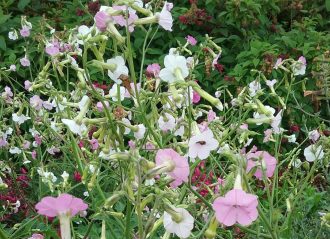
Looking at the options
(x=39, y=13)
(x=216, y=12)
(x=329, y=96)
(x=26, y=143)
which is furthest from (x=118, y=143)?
(x=39, y=13)

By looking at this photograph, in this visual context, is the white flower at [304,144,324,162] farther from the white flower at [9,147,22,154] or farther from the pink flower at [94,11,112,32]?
the white flower at [9,147,22,154]

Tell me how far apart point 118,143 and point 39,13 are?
154 inches

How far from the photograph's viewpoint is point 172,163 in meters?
1.22

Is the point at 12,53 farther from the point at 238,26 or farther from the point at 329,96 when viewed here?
the point at 329,96

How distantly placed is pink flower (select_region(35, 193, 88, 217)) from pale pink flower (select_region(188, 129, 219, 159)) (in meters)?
0.32

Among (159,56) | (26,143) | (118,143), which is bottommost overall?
(159,56)

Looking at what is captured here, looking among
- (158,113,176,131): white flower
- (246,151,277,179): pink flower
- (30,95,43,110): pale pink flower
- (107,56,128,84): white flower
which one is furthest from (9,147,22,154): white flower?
(246,151,277,179): pink flower

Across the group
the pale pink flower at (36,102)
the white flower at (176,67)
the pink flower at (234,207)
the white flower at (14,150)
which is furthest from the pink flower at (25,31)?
the pink flower at (234,207)

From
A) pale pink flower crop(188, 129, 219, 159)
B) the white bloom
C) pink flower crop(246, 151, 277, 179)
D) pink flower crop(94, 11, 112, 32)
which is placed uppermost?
pink flower crop(94, 11, 112, 32)

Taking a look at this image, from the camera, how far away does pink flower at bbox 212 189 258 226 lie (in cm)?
111

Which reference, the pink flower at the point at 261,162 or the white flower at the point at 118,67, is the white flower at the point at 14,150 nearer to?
the white flower at the point at 118,67

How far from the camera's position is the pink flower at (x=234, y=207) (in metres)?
1.11

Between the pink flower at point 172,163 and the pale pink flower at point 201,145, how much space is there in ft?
0.54

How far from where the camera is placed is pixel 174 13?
4820mm
